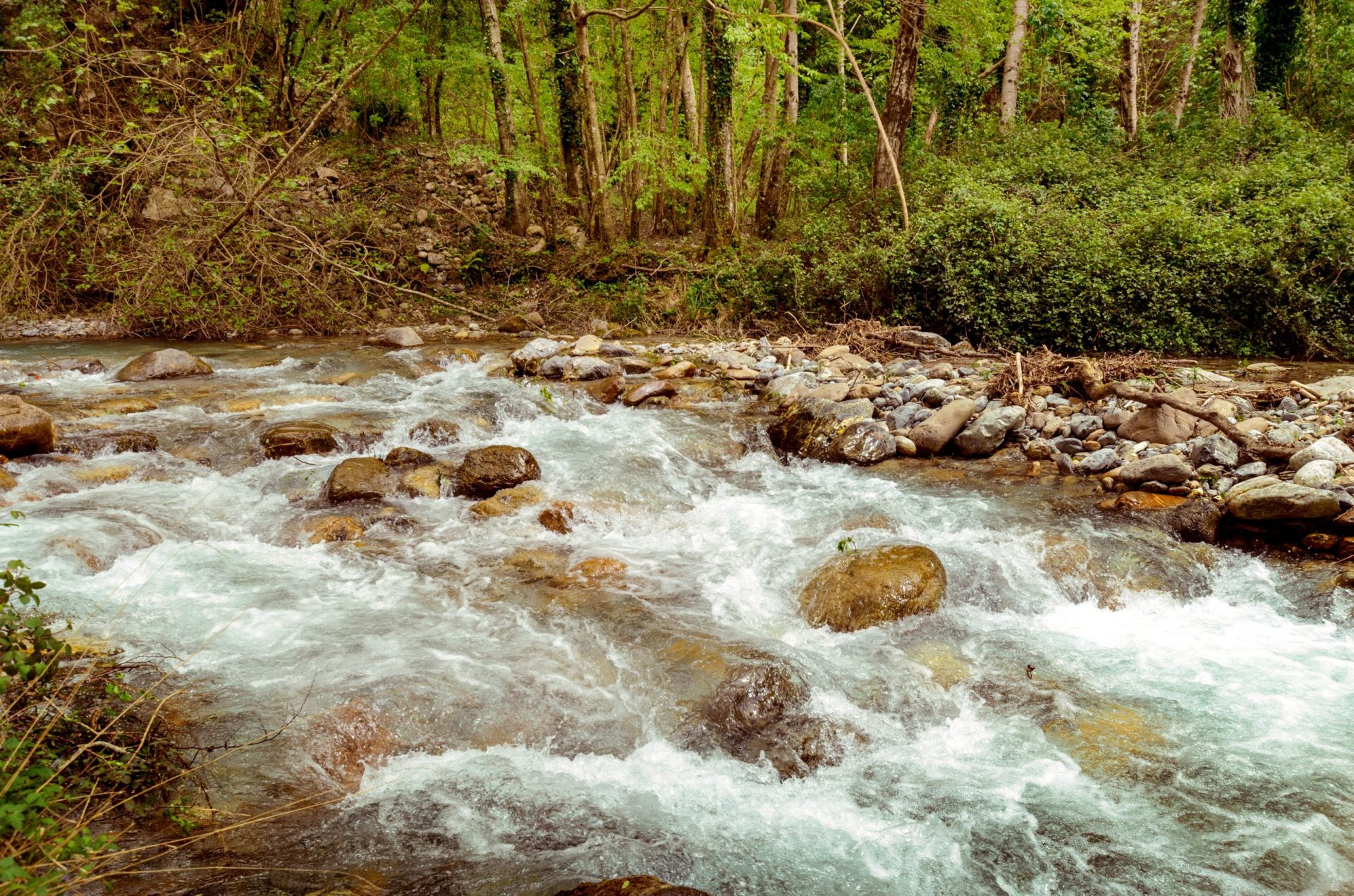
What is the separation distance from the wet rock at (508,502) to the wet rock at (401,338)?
20.8 ft

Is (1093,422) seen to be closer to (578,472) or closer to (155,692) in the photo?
(578,472)

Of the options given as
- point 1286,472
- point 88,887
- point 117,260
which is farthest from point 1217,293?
point 117,260

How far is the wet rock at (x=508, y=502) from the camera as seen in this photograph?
657cm

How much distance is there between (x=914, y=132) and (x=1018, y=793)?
1763 centimetres

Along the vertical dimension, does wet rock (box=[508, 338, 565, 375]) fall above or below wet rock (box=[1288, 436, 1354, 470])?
above

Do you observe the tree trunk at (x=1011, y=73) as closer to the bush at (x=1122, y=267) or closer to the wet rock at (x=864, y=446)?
the bush at (x=1122, y=267)

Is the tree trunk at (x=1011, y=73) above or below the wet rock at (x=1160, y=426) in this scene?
above

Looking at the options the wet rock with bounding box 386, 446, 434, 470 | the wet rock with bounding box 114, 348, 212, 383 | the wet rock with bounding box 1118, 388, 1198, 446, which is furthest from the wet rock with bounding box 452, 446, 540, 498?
the wet rock with bounding box 1118, 388, 1198, 446

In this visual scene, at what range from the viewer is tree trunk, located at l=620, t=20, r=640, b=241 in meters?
16.4

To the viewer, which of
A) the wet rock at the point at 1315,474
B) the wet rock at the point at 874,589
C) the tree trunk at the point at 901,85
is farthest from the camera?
the tree trunk at the point at 901,85

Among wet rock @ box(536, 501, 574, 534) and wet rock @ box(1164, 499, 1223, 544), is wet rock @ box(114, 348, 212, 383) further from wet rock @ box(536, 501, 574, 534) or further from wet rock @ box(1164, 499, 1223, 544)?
wet rock @ box(1164, 499, 1223, 544)

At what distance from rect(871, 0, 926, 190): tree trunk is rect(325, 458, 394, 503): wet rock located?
9702mm

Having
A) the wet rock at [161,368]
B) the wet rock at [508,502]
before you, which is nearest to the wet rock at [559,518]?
the wet rock at [508,502]

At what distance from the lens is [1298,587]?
17.3 feet
